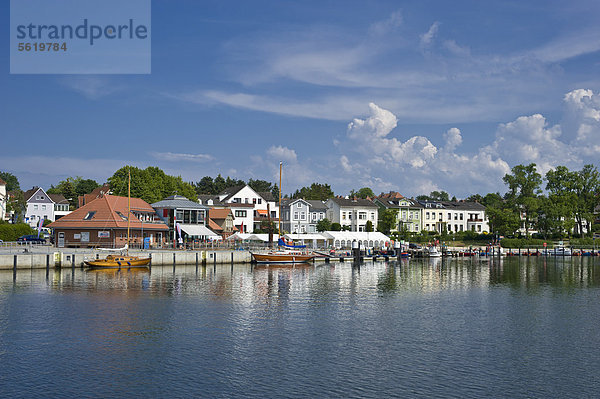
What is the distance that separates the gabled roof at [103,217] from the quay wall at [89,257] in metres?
6.55

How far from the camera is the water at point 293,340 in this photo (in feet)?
72.1

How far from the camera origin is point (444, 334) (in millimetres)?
30828

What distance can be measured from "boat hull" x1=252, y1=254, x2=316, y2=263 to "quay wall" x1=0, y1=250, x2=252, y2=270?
1.57 m

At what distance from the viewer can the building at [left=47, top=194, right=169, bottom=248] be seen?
7200cm

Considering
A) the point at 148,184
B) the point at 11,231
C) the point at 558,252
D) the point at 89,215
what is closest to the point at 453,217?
the point at 558,252

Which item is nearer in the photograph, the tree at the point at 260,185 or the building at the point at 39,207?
the building at the point at 39,207

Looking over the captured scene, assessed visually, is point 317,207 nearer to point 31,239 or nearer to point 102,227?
point 102,227

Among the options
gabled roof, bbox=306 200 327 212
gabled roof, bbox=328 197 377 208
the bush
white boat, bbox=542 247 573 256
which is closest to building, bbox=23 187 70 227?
the bush

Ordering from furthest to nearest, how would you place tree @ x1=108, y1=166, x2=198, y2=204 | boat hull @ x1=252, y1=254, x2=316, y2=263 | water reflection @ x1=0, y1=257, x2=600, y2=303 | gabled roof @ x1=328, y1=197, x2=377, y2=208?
gabled roof @ x1=328, y1=197, x2=377, y2=208, tree @ x1=108, y1=166, x2=198, y2=204, boat hull @ x1=252, y1=254, x2=316, y2=263, water reflection @ x1=0, y1=257, x2=600, y2=303

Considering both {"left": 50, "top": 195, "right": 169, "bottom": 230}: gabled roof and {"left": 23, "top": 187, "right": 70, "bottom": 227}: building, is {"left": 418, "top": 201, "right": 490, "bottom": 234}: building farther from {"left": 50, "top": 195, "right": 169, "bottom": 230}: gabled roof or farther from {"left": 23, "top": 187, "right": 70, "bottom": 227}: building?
{"left": 23, "top": 187, "right": 70, "bottom": 227}: building

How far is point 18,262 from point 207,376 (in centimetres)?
4383

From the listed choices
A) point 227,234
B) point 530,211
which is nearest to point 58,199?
point 227,234

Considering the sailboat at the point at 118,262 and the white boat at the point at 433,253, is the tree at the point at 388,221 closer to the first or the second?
the white boat at the point at 433,253

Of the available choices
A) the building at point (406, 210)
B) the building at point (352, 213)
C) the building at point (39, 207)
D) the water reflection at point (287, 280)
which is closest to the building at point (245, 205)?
the building at point (352, 213)
